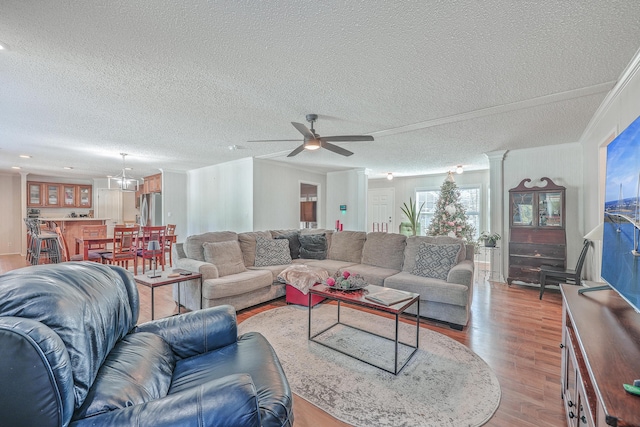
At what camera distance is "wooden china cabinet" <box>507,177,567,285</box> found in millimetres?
4359

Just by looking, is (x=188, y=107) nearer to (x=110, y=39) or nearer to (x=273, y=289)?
(x=110, y=39)

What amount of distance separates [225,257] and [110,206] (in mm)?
8454

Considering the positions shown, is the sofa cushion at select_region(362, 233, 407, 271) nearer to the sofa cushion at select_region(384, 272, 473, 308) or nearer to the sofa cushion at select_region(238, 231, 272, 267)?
the sofa cushion at select_region(384, 272, 473, 308)

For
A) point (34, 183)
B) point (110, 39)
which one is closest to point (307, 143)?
point (110, 39)

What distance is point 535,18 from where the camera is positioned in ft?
5.53

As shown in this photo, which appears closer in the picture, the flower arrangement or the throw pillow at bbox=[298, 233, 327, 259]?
the flower arrangement

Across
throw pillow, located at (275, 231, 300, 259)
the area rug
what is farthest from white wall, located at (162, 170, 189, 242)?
the area rug

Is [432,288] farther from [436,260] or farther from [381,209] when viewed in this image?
[381,209]

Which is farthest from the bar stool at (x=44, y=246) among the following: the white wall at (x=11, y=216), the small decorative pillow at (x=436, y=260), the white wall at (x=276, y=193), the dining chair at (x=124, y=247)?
the small decorative pillow at (x=436, y=260)

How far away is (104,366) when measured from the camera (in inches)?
46.4

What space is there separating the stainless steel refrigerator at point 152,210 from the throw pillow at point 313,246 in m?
5.15

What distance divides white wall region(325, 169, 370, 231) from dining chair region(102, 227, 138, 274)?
478 centimetres

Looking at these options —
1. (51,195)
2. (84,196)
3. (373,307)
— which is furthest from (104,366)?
(84,196)

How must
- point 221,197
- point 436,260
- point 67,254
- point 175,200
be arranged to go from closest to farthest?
1. point 436,260
2. point 67,254
3. point 221,197
4. point 175,200
